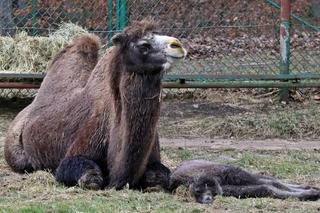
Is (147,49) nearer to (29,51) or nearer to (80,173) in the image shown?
(80,173)

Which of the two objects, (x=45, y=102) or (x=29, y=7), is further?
(x=29, y=7)

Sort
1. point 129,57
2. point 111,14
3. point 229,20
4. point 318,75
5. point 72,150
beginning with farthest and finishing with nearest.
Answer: point 229,20 → point 111,14 → point 318,75 → point 72,150 → point 129,57

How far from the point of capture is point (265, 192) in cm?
668

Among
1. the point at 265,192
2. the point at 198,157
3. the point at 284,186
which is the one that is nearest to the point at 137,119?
the point at 265,192

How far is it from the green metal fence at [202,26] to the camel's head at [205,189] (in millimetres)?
5451

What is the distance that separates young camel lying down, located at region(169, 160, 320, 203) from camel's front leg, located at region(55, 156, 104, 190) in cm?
59

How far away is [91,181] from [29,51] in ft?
18.6

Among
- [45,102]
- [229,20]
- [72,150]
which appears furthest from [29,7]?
[72,150]

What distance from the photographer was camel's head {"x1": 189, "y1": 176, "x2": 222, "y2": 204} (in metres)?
6.45

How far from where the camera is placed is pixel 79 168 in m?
7.18

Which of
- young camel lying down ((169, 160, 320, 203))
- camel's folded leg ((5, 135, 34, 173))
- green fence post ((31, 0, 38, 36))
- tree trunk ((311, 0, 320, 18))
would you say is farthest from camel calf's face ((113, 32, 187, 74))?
tree trunk ((311, 0, 320, 18))

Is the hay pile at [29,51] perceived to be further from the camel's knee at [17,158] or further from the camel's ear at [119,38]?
the camel's ear at [119,38]

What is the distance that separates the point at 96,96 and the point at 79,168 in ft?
2.69

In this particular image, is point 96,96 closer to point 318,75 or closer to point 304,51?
point 318,75
